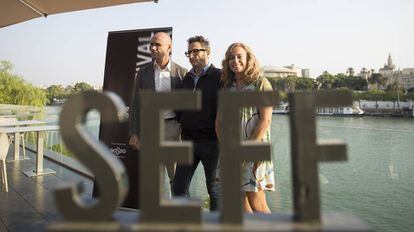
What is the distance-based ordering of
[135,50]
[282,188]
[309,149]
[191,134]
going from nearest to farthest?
[309,149], [191,134], [282,188], [135,50]

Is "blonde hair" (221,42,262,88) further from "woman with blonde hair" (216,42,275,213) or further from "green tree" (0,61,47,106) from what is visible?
"green tree" (0,61,47,106)

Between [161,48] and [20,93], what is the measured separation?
415 inches

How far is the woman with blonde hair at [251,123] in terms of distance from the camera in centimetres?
176

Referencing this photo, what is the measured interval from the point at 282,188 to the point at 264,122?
42.4 inches

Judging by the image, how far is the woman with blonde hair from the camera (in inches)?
69.3

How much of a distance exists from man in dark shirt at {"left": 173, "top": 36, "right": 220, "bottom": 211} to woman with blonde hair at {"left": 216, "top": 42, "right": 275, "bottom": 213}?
0.71 feet

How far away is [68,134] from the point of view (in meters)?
0.74

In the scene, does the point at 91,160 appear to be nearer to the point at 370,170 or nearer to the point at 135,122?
the point at 135,122

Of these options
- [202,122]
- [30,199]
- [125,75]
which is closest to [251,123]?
[202,122]

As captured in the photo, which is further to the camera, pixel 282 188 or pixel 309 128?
pixel 282 188

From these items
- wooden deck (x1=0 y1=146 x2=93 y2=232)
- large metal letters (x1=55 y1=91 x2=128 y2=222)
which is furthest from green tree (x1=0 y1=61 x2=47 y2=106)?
large metal letters (x1=55 y1=91 x2=128 y2=222)

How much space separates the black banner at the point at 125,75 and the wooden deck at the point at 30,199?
1.58 feet

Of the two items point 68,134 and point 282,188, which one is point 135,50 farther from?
point 68,134

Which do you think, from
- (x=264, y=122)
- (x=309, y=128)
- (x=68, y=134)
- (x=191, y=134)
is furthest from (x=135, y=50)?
(x=309, y=128)
